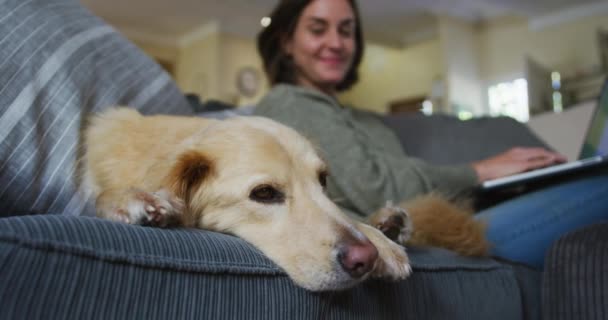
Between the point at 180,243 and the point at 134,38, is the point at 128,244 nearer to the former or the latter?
the point at 180,243

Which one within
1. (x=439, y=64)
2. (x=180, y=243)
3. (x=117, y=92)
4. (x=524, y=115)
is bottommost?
(x=524, y=115)

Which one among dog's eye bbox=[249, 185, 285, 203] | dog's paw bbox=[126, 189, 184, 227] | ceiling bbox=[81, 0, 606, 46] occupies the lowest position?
dog's eye bbox=[249, 185, 285, 203]

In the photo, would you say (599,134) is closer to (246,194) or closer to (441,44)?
(246,194)

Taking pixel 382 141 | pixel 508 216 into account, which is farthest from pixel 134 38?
pixel 508 216

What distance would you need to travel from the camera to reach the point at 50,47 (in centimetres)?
99

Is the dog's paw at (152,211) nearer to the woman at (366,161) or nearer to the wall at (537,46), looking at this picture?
the woman at (366,161)

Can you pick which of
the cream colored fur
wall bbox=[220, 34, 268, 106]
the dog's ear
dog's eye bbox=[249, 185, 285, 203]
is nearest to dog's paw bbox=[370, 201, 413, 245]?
the cream colored fur

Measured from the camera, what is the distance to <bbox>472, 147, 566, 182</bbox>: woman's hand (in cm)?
169

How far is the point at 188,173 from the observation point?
36.2 inches

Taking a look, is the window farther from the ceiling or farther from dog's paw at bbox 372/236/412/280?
dog's paw at bbox 372/236/412/280

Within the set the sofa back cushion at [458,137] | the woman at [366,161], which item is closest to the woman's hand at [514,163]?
the woman at [366,161]

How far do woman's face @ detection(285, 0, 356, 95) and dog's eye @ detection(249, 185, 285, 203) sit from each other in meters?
1.15

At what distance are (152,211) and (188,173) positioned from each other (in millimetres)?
191

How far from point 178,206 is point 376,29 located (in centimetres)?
798
